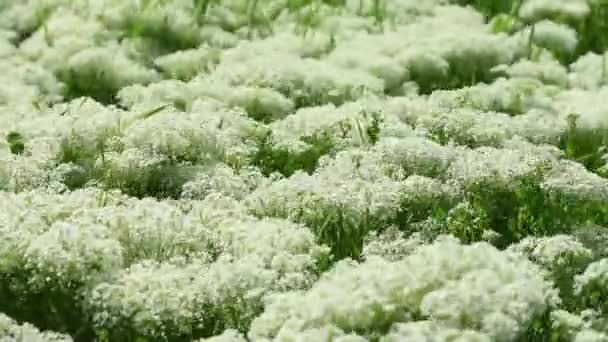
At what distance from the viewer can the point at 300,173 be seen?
8609 mm

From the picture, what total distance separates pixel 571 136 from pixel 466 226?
3094 mm

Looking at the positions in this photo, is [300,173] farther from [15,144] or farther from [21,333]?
[21,333]

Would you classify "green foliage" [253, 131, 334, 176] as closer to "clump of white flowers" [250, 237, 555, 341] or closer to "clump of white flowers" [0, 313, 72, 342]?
"clump of white flowers" [250, 237, 555, 341]

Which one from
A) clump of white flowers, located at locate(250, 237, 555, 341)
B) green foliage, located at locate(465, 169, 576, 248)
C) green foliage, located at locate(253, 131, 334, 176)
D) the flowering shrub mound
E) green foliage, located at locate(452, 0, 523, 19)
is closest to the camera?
clump of white flowers, located at locate(250, 237, 555, 341)

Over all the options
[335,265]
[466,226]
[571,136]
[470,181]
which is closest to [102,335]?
[335,265]

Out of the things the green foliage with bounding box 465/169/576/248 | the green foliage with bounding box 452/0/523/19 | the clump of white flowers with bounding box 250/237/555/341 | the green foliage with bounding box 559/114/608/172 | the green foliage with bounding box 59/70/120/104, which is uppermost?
the clump of white flowers with bounding box 250/237/555/341

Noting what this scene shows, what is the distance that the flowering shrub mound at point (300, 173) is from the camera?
6180 mm

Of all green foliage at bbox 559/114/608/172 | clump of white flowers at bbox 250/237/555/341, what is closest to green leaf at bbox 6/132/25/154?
clump of white flowers at bbox 250/237/555/341

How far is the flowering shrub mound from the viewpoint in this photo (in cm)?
618

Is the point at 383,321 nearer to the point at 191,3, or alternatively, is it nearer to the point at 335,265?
the point at 335,265

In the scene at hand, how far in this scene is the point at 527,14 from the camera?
14.9 metres

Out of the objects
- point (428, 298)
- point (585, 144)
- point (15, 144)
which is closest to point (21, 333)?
point (428, 298)

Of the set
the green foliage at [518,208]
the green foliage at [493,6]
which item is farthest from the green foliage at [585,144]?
the green foliage at [493,6]

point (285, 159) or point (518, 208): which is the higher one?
point (518, 208)
